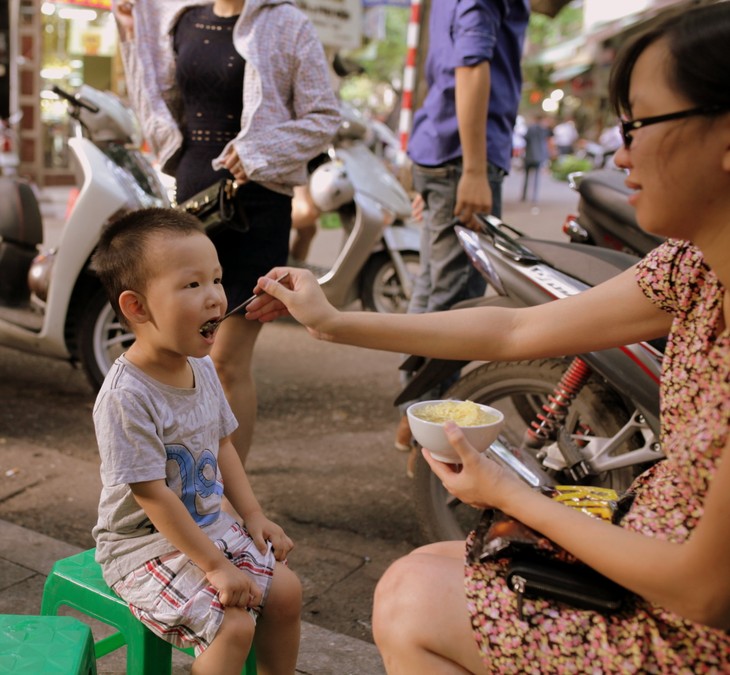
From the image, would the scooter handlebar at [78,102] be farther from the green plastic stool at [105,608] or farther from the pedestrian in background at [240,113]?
the green plastic stool at [105,608]

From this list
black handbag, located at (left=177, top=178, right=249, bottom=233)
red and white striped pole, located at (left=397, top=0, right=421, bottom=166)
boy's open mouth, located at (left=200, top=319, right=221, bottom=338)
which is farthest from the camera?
red and white striped pole, located at (left=397, top=0, right=421, bottom=166)

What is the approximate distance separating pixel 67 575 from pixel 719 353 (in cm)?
141

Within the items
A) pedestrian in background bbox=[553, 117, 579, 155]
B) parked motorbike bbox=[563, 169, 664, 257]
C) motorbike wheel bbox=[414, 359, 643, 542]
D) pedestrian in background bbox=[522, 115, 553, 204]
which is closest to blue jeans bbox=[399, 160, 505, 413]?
parked motorbike bbox=[563, 169, 664, 257]

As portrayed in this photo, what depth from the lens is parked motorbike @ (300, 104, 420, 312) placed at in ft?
19.0

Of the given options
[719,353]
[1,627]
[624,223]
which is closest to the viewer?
[719,353]

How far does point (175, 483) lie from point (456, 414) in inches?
24.1

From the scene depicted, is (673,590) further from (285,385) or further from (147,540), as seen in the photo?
(285,385)

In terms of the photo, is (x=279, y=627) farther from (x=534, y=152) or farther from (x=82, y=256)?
(x=534, y=152)

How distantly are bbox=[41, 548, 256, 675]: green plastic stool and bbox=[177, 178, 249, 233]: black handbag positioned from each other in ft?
4.12

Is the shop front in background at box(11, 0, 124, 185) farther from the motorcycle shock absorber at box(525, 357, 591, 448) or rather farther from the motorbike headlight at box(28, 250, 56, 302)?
the motorcycle shock absorber at box(525, 357, 591, 448)

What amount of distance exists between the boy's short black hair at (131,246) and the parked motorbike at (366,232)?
3.69 metres

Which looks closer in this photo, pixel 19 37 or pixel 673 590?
pixel 673 590

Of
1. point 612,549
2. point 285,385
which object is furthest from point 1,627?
point 285,385

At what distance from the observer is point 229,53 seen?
312cm
